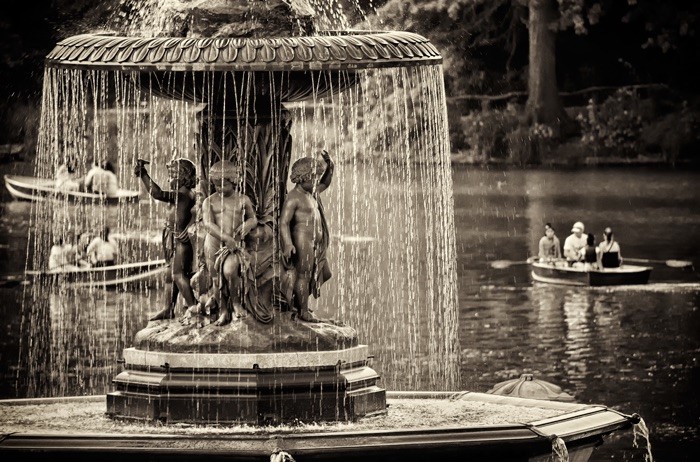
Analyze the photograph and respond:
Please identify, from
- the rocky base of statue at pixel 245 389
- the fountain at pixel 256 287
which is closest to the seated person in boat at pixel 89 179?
the fountain at pixel 256 287

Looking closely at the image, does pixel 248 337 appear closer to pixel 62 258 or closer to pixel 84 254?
pixel 62 258

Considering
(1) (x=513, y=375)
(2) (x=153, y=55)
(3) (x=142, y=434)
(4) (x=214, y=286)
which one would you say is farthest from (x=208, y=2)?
(1) (x=513, y=375)

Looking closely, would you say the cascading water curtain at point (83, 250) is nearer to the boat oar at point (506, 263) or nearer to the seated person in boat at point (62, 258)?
the seated person in boat at point (62, 258)

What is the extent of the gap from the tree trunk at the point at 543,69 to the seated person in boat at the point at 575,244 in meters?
2.15

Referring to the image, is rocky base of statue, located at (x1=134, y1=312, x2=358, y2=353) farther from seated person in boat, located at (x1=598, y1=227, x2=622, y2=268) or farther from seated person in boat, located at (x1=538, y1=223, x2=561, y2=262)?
seated person in boat, located at (x1=538, y1=223, x2=561, y2=262)

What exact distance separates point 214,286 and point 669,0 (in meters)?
16.8

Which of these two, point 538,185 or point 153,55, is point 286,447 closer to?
point 153,55

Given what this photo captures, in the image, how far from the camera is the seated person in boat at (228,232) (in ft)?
46.3

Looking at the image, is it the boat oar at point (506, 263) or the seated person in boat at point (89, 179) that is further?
the seated person in boat at point (89, 179)

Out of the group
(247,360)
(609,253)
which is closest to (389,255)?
(609,253)

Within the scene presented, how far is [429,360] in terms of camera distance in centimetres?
2389

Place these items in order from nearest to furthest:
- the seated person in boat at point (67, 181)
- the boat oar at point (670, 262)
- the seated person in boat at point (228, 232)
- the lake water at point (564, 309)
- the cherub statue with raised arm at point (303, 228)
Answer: the seated person in boat at point (228, 232)
the cherub statue with raised arm at point (303, 228)
the lake water at point (564, 309)
the boat oar at point (670, 262)
the seated person in boat at point (67, 181)

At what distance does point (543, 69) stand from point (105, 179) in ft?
20.5

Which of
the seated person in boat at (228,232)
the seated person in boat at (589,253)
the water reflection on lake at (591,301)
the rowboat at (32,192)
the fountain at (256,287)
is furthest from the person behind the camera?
the rowboat at (32,192)
